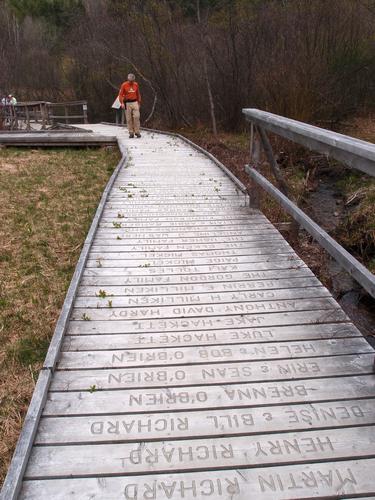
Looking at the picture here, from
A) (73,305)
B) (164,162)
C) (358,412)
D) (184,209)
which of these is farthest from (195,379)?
(164,162)

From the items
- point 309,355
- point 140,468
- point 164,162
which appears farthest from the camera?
point 164,162

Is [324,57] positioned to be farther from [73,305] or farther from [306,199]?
[73,305]

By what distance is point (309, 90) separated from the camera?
11.0 metres

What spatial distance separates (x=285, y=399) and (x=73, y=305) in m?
1.77

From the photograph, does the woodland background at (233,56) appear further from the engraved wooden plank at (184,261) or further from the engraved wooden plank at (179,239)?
the engraved wooden plank at (184,261)

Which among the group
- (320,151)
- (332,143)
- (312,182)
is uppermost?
(332,143)

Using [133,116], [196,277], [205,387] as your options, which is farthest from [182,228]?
[133,116]

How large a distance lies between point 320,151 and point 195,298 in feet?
4.74

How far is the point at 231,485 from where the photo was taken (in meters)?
2.11

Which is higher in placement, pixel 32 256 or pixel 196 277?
pixel 196 277

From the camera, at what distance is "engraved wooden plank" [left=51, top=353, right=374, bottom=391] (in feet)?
9.05

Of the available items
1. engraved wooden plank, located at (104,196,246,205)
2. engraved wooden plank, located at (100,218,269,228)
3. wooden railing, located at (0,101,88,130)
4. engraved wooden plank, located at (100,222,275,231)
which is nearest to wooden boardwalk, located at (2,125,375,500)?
engraved wooden plank, located at (100,222,275,231)

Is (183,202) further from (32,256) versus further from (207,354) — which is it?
(207,354)

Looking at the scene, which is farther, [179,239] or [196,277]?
[179,239]
